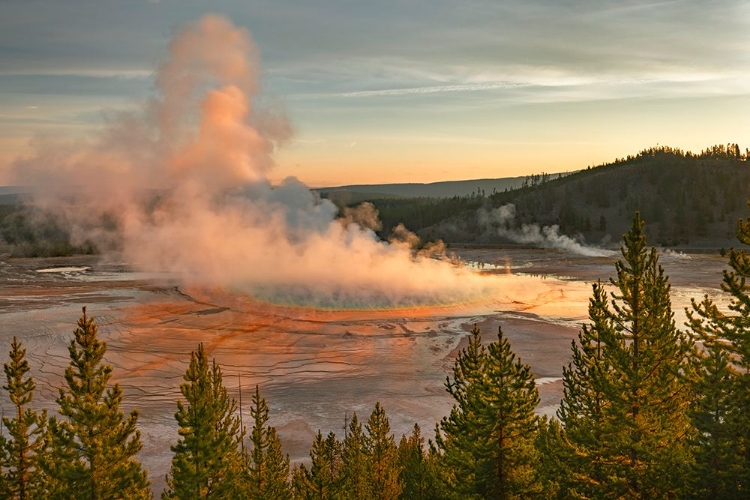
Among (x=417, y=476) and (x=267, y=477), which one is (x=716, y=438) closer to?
(x=417, y=476)

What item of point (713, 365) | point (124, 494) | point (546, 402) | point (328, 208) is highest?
point (328, 208)

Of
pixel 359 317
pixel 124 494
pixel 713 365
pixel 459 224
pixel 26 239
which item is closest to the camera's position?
pixel 713 365

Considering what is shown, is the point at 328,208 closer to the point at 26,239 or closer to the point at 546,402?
the point at 546,402

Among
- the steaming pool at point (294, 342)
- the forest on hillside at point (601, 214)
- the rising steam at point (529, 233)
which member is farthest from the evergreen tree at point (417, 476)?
the forest on hillside at point (601, 214)

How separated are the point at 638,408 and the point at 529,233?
155 meters

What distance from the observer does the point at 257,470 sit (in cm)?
2019

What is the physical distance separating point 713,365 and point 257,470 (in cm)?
1334

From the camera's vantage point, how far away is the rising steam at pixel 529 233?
139 meters

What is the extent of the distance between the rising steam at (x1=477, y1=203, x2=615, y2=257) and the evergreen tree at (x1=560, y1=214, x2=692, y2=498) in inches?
4484

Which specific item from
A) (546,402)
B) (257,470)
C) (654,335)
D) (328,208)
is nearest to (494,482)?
(654,335)

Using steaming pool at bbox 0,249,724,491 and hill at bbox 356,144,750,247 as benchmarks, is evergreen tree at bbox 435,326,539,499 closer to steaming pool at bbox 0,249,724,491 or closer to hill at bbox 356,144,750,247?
steaming pool at bbox 0,249,724,491

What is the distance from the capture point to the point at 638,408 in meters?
16.6

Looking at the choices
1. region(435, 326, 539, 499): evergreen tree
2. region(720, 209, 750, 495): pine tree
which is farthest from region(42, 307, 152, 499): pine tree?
region(720, 209, 750, 495): pine tree

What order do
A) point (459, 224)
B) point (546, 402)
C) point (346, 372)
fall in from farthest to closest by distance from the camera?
point (459, 224)
point (346, 372)
point (546, 402)
